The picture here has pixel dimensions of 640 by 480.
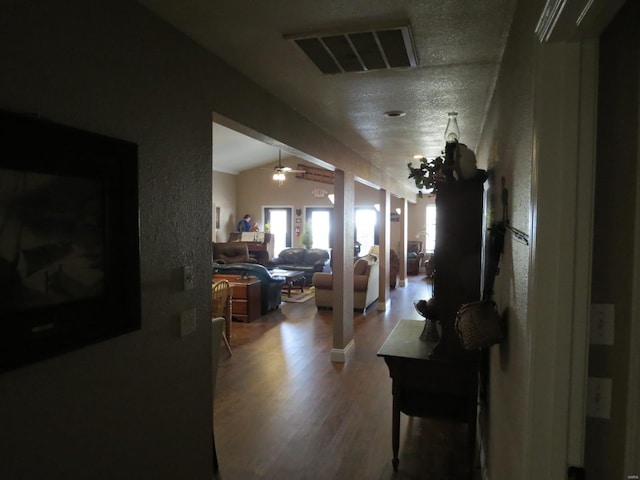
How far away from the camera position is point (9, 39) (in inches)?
50.0

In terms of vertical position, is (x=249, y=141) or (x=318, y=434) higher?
(x=249, y=141)

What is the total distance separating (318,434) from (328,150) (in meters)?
2.46

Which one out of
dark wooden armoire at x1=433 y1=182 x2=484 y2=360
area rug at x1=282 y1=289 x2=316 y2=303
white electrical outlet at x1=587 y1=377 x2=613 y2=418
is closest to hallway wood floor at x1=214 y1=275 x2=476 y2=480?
dark wooden armoire at x1=433 y1=182 x2=484 y2=360

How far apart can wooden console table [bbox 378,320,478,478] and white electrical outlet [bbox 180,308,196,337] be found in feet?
3.73

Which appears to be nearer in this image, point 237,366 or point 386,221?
point 237,366

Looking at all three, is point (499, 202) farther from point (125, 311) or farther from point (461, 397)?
point (125, 311)

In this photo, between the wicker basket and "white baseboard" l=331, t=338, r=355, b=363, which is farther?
"white baseboard" l=331, t=338, r=355, b=363

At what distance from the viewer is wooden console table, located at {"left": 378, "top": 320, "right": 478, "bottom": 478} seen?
2578 millimetres

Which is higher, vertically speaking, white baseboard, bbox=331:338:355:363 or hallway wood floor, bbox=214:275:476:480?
white baseboard, bbox=331:338:355:363

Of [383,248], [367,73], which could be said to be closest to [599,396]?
[367,73]

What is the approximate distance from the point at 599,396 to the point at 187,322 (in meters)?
1.63

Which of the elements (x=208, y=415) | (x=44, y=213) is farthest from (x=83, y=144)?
(x=208, y=415)

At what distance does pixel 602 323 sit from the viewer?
1143mm

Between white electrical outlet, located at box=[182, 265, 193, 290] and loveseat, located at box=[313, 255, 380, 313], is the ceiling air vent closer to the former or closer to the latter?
white electrical outlet, located at box=[182, 265, 193, 290]
